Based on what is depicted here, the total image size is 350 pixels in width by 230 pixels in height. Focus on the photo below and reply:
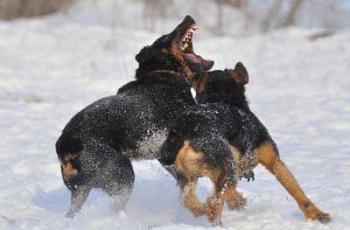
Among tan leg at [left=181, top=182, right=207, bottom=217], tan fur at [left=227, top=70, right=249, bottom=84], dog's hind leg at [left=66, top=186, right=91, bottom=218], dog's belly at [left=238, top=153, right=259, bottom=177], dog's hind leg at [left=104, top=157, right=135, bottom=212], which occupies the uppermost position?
→ tan fur at [left=227, top=70, right=249, bottom=84]

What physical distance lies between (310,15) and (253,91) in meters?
7.14

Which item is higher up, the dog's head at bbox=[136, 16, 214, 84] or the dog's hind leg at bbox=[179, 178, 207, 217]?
the dog's head at bbox=[136, 16, 214, 84]

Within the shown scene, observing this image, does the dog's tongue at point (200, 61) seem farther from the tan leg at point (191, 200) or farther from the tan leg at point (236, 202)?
the tan leg at point (191, 200)

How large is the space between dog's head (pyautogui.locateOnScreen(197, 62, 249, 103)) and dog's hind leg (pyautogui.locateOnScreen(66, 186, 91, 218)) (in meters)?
1.19

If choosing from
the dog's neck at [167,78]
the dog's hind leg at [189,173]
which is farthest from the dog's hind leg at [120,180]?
the dog's neck at [167,78]

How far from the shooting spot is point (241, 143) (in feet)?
16.5

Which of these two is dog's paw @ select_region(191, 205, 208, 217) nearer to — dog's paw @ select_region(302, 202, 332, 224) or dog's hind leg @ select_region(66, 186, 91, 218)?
dog's paw @ select_region(302, 202, 332, 224)

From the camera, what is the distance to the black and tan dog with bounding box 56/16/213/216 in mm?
5227

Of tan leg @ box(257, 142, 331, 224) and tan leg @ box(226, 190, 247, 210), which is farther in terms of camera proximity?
tan leg @ box(226, 190, 247, 210)

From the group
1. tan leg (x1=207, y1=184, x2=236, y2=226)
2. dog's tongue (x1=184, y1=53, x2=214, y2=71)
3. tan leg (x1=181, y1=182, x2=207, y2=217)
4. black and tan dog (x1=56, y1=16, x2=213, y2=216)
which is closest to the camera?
tan leg (x1=207, y1=184, x2=236, y2=226)

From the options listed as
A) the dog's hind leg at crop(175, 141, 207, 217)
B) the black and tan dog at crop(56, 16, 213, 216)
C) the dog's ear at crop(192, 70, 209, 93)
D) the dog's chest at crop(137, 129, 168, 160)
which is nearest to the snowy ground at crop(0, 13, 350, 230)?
the dog's hind leg at crop(175, 141, 207, 217)

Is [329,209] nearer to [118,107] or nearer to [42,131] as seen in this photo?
[118,107]

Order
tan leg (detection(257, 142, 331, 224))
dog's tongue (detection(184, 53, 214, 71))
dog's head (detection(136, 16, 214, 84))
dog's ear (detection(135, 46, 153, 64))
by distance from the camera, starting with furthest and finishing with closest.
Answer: dog's ear (detection(135, 46, 153, 64)) → dog's head (detection(136, 16, 214, 84)) → dog's tongue (detection(184, 53, 214, 71)) → tan leg (detection(257, 142, 331, 224))

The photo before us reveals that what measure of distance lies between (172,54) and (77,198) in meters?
1.59
